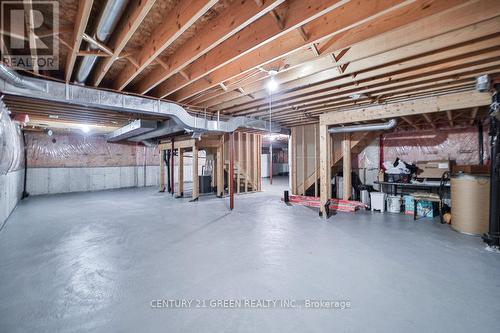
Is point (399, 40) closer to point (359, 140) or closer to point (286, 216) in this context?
point (286, 216)

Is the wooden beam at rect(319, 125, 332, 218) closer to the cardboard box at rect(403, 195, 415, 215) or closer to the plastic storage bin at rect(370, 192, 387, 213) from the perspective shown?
the plastic storage bin at rect(370, 192, 387, 213)

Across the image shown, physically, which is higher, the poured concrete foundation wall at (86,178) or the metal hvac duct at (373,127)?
the metal hvac duct at (373,127)

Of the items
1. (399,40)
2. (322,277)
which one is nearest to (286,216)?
(322,277)

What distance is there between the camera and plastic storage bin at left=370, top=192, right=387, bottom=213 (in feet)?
16.9

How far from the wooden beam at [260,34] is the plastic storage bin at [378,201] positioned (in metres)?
4.26

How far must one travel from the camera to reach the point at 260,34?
2.21 meters

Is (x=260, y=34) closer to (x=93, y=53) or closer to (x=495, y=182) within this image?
(x=93, y=53)

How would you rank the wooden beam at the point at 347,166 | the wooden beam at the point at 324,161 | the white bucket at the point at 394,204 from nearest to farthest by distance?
the wooden beam at the point at 324,161, the white bucket at the point at 394,204, the wooden beam at the point at 347,166

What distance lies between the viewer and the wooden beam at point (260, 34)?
1.79 metres

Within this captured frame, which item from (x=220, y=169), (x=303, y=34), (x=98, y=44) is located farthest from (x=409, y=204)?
(x=98, y=44)

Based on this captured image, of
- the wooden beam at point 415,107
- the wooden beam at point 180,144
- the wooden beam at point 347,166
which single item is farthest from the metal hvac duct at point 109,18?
the wooden beam at point 347,166

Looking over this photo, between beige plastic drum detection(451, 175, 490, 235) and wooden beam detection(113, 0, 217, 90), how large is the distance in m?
4.50

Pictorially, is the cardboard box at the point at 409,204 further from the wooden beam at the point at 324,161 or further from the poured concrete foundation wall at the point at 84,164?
the poured concrete foundation wall at the point at 84,164

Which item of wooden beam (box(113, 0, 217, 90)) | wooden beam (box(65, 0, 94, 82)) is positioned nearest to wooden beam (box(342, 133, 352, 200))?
wooden beam (box(113, 0, 217, 90))
